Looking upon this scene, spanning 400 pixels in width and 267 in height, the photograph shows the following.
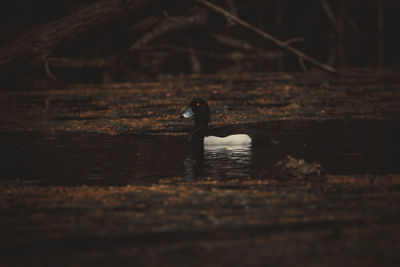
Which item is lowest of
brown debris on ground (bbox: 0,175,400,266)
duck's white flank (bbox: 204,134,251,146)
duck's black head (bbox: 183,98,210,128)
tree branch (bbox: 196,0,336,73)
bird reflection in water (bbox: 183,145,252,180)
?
brown debris on ground (bbox: 0,175,400,266)

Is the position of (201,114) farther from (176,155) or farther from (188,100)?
(188,100)

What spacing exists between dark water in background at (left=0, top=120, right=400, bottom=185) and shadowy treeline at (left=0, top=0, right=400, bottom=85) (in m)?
2.30

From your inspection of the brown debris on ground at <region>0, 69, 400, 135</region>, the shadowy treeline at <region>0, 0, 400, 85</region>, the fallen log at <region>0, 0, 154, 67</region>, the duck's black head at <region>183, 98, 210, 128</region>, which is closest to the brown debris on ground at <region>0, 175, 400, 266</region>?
the duck's black head at <region>183, 98, 210, 128</region>

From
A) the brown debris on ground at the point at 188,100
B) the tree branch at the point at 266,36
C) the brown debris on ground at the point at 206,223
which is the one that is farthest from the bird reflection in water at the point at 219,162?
the tree branch at the point at 266,36

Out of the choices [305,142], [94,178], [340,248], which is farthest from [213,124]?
[340,248]

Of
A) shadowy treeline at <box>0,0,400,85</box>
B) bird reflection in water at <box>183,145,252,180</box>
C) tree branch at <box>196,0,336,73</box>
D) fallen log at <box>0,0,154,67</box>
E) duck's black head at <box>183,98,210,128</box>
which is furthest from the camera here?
shadowy treeline at <box>0,0,400,85</box>

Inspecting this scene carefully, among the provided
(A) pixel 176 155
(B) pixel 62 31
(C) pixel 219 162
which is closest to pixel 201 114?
(A) pixel 176 155

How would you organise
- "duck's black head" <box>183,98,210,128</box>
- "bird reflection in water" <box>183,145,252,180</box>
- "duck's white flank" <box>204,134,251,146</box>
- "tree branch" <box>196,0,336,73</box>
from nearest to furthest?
1. "bird reflection in water" <box>183,145,252,180</box>
2. "duck's white flank" <box>204,134,251,146</box>
3. "duck's black head" <box>183,98,210,128</box>
4. "tree branch" <box>196,0,336,73</box>

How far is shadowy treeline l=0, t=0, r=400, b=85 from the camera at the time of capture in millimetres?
16281

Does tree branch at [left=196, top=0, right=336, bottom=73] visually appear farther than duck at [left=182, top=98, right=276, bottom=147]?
Yes

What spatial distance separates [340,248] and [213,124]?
7922mm

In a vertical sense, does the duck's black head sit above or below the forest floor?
above

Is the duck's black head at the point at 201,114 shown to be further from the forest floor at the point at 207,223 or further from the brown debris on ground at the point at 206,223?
the brown debris on ground at the point at 206,223

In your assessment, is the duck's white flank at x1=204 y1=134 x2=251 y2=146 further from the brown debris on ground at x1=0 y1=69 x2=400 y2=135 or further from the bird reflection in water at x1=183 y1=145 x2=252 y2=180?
the brown debris on ground at x1=0 y1=69 x2=400 y2=135
